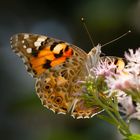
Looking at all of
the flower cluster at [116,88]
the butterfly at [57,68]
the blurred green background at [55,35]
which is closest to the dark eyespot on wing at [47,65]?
the butterfly at [57,68]

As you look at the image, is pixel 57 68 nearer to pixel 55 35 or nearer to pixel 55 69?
pixel 55 69

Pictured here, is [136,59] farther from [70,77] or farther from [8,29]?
[8,29]

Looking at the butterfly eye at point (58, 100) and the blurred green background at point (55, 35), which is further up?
the butterfly eye at point (58, 100)

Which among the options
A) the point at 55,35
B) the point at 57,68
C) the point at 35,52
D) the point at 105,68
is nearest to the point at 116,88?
the point at 105,68

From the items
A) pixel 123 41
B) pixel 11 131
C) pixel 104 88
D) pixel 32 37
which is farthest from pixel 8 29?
pixel 104 88

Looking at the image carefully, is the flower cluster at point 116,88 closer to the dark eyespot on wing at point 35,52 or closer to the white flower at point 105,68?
the white flower at point 105,68
